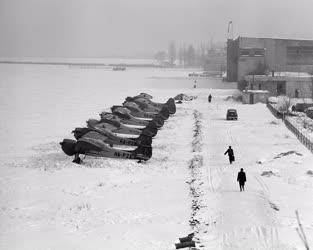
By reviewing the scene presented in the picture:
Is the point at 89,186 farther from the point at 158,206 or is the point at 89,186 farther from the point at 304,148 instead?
the point at 304,148

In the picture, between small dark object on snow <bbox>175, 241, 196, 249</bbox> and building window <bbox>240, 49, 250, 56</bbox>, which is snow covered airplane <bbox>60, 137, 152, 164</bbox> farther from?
building window <bbox>240, 49, 250, 56</bbox>

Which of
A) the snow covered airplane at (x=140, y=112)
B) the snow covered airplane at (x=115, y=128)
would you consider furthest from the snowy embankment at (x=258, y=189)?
the snow covered airplane at (x=140, y=112)

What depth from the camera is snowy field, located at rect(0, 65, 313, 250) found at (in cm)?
1525

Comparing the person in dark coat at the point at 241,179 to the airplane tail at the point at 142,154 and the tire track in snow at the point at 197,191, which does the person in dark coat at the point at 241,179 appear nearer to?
the tire track in snow at the point at 197,191

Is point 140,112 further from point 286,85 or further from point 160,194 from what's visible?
point 286,85

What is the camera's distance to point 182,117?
4653 cm

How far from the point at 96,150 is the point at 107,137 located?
3.50m

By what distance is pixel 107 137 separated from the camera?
96.8 ft

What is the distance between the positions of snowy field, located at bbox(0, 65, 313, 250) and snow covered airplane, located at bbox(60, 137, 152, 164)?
0.42 meters

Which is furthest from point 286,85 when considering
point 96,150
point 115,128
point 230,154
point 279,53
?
point 96,150

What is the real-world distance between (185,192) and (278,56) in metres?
75.4

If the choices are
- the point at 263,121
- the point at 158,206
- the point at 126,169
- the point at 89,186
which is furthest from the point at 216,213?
the point at 263,121

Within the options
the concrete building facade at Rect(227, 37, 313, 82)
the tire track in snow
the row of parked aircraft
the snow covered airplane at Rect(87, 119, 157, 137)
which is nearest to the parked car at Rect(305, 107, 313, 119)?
the row of parked aircraft

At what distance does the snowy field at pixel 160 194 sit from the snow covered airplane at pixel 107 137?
4.10 ft
